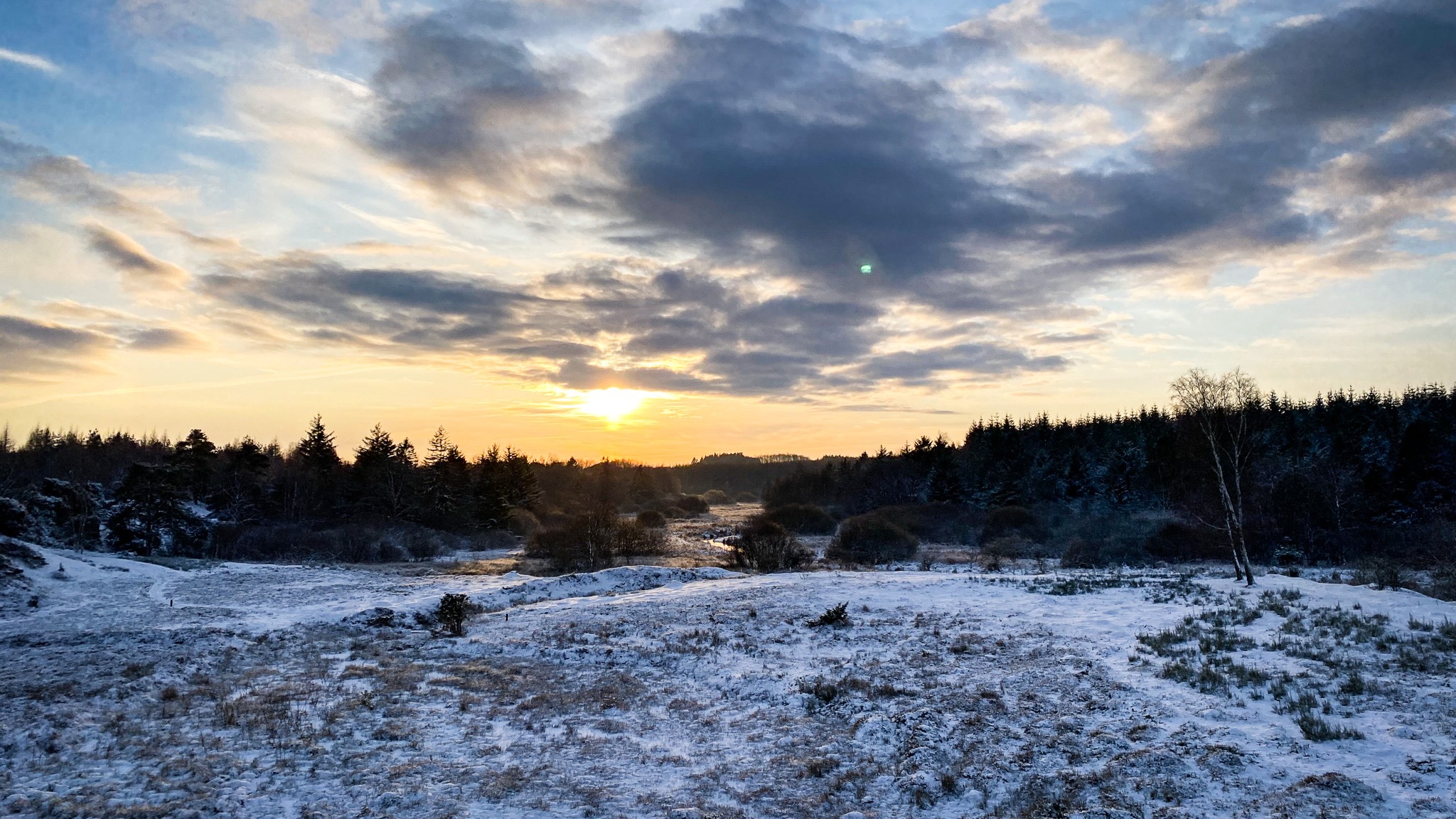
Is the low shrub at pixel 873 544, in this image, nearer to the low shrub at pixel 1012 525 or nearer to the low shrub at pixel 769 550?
the low shrub at pixel 769 550

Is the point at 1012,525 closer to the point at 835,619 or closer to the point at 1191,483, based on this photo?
the point at 1191,483

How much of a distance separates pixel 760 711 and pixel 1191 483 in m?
45.7

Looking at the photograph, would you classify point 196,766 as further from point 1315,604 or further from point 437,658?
point 1315,604

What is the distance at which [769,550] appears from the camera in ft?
132

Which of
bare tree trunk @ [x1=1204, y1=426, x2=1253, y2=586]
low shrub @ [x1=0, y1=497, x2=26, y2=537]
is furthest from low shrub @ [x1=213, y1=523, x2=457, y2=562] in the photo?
bare tree trunk @ [x1=1204, y1=426, x2=1253, y2=586]

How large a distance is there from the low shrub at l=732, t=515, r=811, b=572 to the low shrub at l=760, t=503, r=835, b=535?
2312 cm

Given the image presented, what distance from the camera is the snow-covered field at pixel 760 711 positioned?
8641 mm

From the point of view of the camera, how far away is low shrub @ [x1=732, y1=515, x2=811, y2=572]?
39.8m

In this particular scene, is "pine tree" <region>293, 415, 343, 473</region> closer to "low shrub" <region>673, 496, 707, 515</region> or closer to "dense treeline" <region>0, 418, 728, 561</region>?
"dense treeline" <region>0, 418, 728, 561</region>

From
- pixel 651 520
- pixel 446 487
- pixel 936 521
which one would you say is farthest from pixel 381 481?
pixel 936 521

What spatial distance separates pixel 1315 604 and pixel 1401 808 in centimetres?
1428

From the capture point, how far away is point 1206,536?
43.0m

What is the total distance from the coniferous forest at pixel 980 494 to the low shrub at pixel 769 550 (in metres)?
9.06

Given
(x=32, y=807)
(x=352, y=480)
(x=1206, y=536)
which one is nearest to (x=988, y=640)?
(x=32, y=807)
